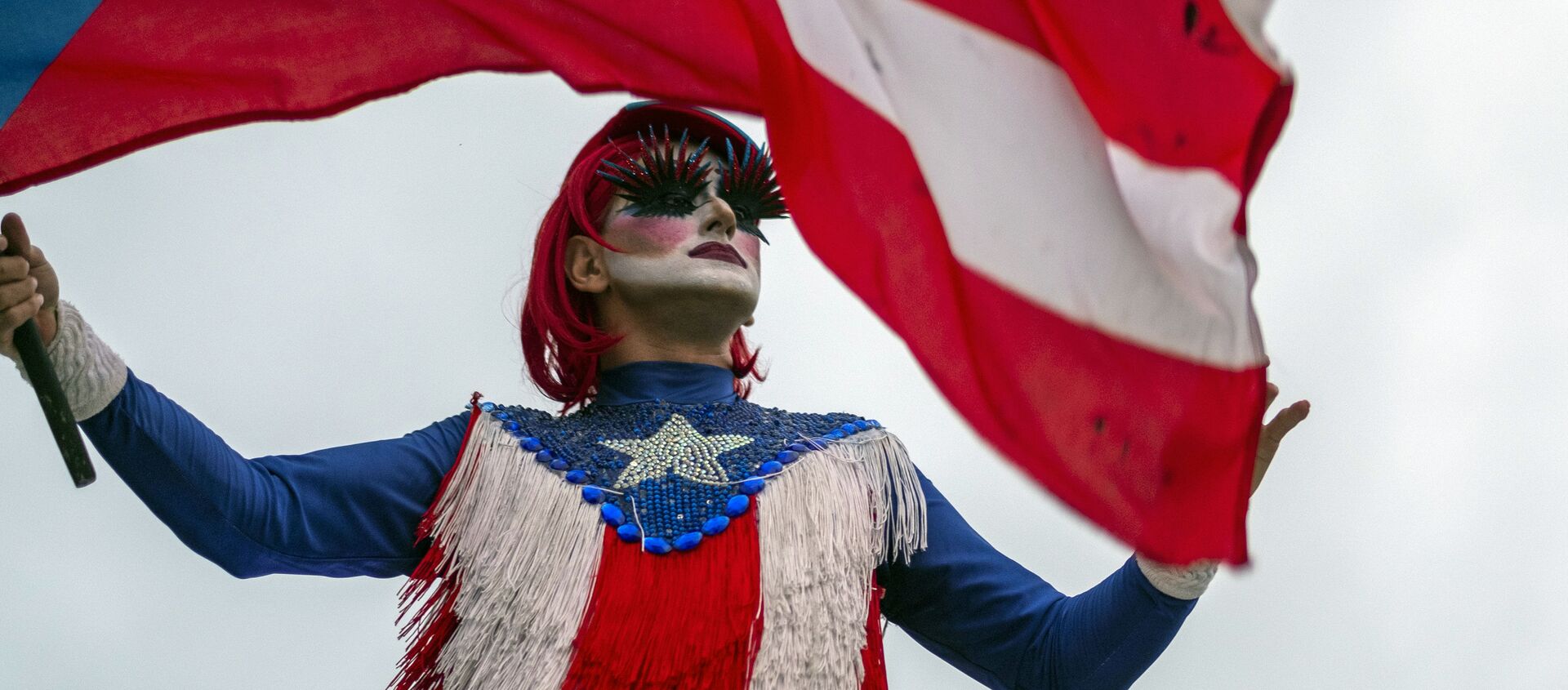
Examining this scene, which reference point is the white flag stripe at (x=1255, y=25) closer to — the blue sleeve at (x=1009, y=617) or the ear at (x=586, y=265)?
the blue sleeve at (x=1009, y=617)

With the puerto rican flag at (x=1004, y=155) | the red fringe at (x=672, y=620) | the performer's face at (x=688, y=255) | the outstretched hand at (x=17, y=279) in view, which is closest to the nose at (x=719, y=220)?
the performer's face at (x=688, y=255)

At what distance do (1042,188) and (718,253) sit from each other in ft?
3.34

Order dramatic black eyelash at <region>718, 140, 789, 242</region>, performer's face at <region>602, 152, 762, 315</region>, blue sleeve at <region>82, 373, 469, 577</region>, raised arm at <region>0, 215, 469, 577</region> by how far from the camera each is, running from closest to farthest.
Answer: raised arm at <region>0, 215, 469, 577</region>
blue sleeve at <region>82, 373, 469, 577</region>
performer's face at <region>602, 152, 762, 315</region>
dramatic black eyelash at <region>718, 140, 789, 242</region>

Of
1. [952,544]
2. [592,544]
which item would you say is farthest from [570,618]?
[952,544]

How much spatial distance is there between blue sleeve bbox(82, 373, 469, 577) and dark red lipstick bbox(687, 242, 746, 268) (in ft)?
2.14

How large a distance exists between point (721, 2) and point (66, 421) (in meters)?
1.65

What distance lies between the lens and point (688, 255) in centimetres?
396

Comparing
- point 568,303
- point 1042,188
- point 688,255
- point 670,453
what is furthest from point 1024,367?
point 568,303

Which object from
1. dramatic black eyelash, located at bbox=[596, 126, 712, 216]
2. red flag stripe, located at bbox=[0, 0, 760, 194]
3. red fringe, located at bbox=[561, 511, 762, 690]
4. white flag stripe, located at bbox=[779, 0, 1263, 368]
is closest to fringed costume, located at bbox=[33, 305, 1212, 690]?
red fringe, located at bbox=[561, 511, 762, 690]

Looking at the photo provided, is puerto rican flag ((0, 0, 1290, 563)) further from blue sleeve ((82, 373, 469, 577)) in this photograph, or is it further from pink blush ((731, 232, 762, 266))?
pink blush ((731, 232, 762, 266))

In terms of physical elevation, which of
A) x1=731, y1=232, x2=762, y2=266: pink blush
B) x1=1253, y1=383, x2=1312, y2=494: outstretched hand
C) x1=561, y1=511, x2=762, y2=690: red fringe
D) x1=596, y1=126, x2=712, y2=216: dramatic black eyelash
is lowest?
x1=561, y1=511, x2=762, y2=690: red fringe

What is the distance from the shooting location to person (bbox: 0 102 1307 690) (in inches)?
134

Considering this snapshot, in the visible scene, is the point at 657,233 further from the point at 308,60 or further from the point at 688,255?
the point at 308,60

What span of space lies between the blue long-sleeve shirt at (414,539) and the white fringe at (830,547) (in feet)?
0.51
